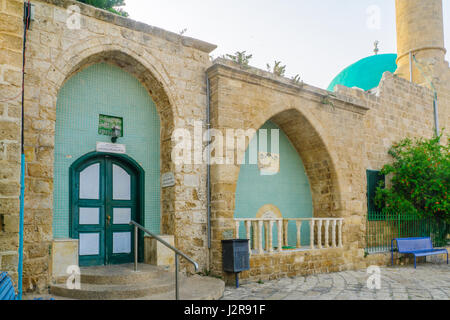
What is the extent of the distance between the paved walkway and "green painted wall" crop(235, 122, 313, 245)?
1604 millimetres

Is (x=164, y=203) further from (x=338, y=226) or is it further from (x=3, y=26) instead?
(x=338, y=226)

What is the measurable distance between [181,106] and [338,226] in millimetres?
4491

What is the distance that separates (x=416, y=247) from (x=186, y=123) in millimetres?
6664

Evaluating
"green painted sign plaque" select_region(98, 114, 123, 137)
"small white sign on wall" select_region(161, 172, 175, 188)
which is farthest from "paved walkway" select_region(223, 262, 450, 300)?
"green painted sign plaque" select_region(98, 114, 123, 137)

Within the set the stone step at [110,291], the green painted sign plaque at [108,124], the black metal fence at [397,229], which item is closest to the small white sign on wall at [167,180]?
the green painted sign plaque at [108,124]

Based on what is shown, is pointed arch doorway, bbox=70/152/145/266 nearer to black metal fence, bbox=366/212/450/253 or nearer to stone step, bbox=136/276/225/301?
stone step, bbox=136/276/225/301

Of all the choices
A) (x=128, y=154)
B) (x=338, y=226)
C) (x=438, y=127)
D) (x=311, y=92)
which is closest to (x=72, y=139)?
(x=128, y=154)

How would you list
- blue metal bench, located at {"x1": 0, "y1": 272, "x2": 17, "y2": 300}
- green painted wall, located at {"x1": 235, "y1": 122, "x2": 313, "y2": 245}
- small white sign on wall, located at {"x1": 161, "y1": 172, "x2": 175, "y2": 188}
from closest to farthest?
1. blue metal bench, located at {"x1": 0, "y1": 272, "x2": 17, "y2": 300}
2. small white sign on wall, located at {"x1": 161, "y1": 172, "x2": 175, "y2": 188}
3. green painted wall, located at {"x1": 235, "y1": 122, "x2": 313, "y2": 245}

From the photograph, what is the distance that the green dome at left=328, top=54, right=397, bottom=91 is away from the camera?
1359cm

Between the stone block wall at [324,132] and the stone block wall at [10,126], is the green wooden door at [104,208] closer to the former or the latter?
the stone block wall at [324,132]

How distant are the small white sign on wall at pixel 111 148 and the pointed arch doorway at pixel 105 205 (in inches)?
3.9

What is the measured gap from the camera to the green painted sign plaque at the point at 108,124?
6.45 m

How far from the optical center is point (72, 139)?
6.14 metres

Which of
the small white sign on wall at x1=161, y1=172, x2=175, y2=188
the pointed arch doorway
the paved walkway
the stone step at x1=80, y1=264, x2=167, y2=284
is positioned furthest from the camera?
the small white sign on wall at x1=161, y1=172, x2=175, y2=188
